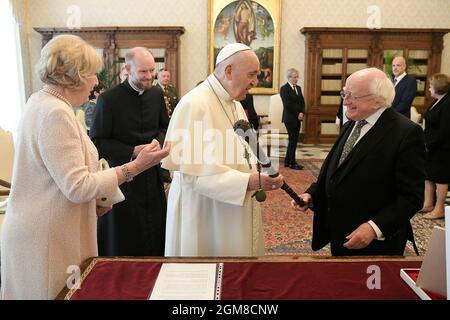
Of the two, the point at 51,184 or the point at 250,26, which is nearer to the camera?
the point at 51,184

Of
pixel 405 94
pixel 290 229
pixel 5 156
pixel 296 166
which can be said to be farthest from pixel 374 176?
pixel 296 166

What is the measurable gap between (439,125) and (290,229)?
7.47 ft

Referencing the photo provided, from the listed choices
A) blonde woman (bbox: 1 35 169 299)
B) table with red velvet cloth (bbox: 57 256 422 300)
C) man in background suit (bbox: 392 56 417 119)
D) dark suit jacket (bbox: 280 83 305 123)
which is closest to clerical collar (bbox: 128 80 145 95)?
blonde woman (bbox: 1 35 169 299)

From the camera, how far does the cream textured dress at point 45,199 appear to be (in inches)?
64.6

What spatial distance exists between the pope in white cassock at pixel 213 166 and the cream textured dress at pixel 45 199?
66 cm

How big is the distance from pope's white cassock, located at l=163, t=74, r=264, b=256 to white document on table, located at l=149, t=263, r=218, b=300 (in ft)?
2.12

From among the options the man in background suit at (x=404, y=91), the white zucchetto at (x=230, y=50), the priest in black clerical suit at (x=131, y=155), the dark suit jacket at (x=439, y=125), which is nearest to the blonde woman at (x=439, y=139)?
the dark suit jacket at (x=439, y=125)

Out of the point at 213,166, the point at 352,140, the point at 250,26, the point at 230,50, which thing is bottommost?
the point at 213,166

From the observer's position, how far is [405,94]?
7441 mm

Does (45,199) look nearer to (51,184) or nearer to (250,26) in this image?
(51,184)

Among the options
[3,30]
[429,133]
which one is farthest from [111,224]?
[3,30]

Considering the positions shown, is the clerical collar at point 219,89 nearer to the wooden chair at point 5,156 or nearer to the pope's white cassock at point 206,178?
the pope's white cassock at point 206,178

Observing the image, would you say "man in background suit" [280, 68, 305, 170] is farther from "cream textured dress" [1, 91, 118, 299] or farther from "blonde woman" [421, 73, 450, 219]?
"cream textured dress" [1, 91, 118, 299]

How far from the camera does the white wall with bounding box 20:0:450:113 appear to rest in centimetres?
1155
